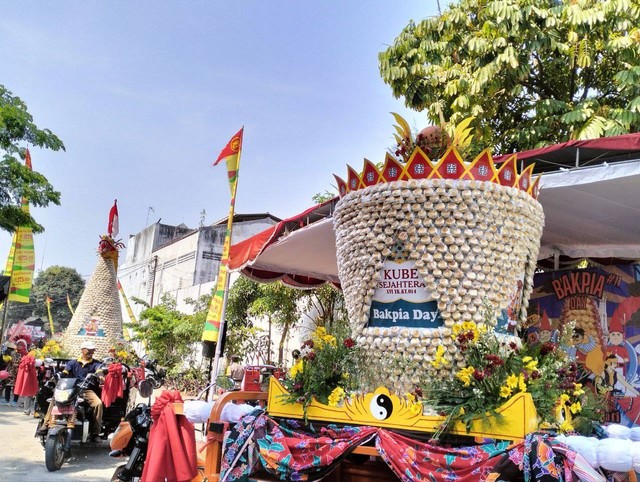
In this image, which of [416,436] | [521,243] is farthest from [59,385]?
[521,243]

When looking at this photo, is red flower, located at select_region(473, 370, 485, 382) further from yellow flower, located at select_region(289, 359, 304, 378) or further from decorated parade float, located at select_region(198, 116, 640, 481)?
yellow flower, located at select_region(289, 359, 304, 378)

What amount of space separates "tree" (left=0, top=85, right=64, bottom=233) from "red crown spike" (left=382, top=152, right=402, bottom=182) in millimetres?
6955

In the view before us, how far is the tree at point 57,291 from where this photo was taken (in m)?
42.2

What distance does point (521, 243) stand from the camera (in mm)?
3797

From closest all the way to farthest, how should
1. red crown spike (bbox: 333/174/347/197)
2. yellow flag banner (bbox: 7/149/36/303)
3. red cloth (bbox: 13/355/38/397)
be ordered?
red crown spike (bbox: 333/174/347/197) < red cloth (bbox: 13/355/38/397) < yellow flag banner (bbox: 7/149/36/303)

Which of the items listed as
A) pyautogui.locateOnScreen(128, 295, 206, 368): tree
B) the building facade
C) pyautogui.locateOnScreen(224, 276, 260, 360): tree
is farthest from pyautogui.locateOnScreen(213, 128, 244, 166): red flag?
the building facade

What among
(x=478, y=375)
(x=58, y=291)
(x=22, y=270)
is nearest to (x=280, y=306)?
(x=22, y=270)

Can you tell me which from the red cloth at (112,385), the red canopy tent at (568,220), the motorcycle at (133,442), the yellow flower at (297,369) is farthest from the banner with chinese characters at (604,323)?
the red cloth at (112,385)

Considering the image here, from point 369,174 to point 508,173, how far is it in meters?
0.92

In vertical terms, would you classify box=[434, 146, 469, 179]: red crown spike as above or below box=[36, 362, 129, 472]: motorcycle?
above

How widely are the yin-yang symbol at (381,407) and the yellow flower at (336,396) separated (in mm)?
240

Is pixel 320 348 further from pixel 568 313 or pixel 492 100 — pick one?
pixel 492 100

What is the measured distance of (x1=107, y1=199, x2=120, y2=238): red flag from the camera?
12.1 meters

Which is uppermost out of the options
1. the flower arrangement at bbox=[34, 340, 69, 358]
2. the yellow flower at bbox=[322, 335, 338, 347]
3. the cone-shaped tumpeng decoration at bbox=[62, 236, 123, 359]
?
the cone-shaped tumpeng decoration at bbox=[62, 236, 123, 359]
